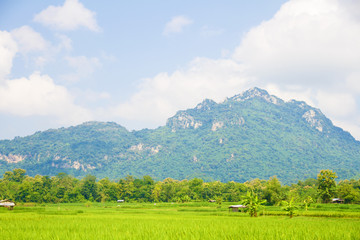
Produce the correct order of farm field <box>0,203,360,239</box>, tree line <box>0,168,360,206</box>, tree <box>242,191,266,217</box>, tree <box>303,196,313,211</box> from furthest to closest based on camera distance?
tree line <box>0,168,360,206</box> < tree <box>303,196,313,211</box> < tree <box>242,191,266,217</box> < farm field <box>0,203,360,239</box>

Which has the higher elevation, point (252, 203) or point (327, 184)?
point (327, 184)

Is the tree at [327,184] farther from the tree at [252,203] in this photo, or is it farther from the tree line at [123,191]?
the tree at [252,203]

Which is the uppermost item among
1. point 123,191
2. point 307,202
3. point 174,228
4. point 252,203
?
point 174,228

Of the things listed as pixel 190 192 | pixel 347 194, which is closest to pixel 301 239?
pixel 347 194

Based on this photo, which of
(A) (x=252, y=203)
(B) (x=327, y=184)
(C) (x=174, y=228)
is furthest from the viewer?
(B) (x=327, y=184)

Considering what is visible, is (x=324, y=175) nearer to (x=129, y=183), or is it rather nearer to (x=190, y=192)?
(x=190, y=192)

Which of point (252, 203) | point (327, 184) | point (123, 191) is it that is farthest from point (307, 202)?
point (123, 191)

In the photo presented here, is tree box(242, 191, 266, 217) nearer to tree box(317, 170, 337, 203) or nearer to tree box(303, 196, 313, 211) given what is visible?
tree box(303, 196, 313, 211)

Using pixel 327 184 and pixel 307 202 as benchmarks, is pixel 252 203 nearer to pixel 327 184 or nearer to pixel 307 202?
pixel 307 202

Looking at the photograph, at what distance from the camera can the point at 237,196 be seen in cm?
11775

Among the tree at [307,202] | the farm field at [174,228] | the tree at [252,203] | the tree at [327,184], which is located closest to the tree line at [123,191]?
the tree at [307,202]

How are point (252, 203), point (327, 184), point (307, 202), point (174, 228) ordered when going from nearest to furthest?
point (174, 228)
point (252, 203)
point (327, 184)
point (307, 202)

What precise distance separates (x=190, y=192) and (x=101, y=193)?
45472mm

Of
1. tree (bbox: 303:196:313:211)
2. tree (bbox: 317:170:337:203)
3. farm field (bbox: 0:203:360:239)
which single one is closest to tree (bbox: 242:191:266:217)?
farm field (bbox: 0:203:360:239)
